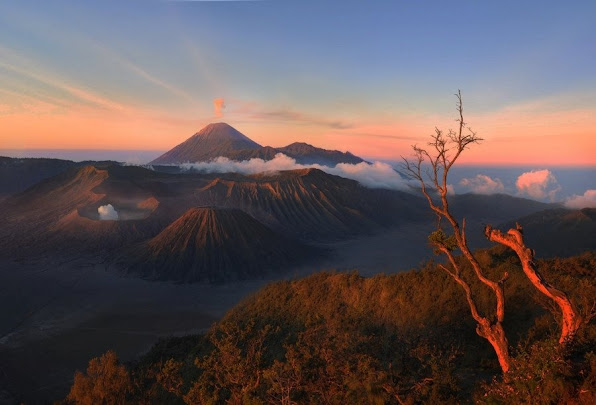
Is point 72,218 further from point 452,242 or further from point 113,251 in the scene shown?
point 452,242

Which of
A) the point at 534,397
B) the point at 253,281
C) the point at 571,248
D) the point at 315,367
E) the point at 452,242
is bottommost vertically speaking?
the point at 253,281

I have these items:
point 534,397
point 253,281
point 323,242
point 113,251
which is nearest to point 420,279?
point 534,397

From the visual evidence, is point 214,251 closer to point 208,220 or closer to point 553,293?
point 208,220

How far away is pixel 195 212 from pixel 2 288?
105 feet

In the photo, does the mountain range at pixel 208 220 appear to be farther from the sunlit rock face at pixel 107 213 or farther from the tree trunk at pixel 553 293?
the tree trunk at pixel 553 293

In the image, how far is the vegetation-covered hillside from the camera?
7492 millimetres

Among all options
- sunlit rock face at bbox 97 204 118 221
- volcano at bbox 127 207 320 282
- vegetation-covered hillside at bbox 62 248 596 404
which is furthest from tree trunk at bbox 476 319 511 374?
sunlit rock face at bbox 97 204 118 221

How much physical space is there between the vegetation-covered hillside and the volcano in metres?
32.1

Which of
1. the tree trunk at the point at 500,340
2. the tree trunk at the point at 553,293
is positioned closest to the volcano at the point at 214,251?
the tree trunk at the point at 500,340

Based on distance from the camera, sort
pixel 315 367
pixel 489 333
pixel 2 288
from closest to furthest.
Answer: pixel 489 333
pixel 315 367
pixel 2 288

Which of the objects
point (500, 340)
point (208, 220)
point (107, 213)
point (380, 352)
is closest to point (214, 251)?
point (208, 220)

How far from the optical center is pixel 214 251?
64.1m

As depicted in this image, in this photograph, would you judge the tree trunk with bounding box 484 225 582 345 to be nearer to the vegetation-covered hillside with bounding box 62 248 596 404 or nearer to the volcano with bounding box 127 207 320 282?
the vegetation-covered hillside with bounding box 62 248 596 404

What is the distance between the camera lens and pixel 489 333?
7.99 metres
